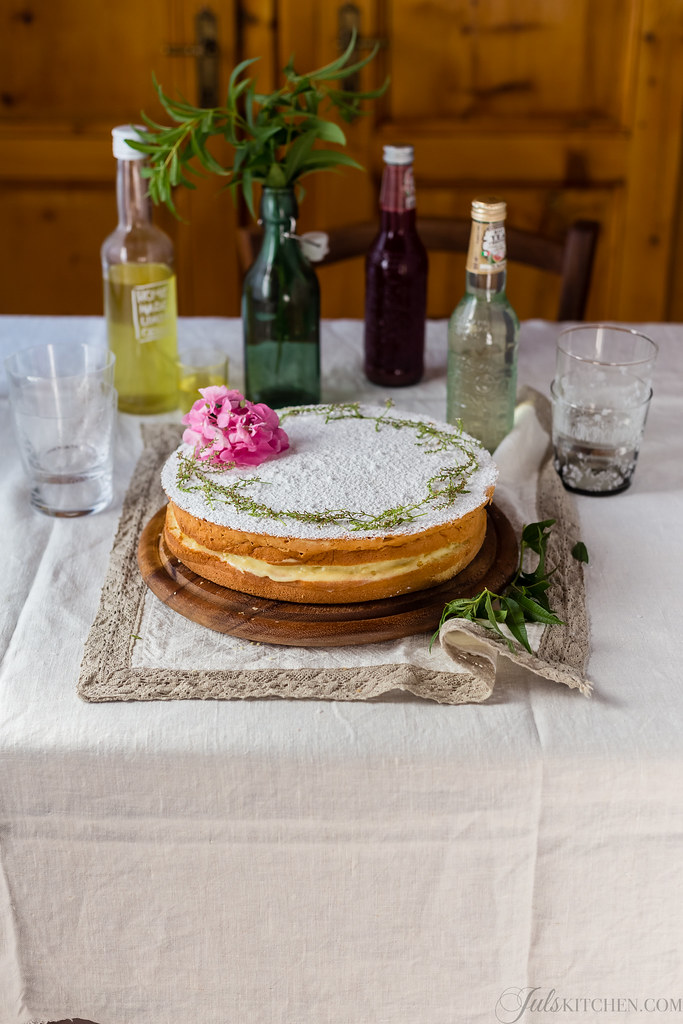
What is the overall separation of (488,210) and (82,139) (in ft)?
5.90

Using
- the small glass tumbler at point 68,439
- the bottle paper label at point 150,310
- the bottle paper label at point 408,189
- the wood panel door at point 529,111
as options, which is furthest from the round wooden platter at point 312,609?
the wood panel door at point 529,111

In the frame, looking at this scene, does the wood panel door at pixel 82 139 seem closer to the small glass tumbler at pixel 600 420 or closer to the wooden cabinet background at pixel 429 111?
the wooden cabinet background at pixel 429 111

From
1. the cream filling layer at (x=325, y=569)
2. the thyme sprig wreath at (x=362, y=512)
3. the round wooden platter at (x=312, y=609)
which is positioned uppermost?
the thyme sprig wreath at (x=362, y=512)

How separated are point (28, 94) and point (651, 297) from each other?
1569 mm

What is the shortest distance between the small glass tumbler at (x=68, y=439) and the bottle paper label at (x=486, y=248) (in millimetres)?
380

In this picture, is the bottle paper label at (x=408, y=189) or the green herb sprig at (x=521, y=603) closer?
the green herb sprig at (x=521, y=603)

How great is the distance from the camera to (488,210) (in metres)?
1.06

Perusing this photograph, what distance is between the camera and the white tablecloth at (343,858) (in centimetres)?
75

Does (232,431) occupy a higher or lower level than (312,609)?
higher

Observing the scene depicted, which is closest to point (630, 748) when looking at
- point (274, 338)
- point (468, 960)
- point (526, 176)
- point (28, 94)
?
point (468, 960)

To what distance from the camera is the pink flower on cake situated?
3.12 ft

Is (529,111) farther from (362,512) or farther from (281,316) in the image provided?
(362,512)

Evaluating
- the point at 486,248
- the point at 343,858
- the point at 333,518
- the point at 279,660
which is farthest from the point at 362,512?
the point at 486,248

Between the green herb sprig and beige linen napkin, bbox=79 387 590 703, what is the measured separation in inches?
0.6
